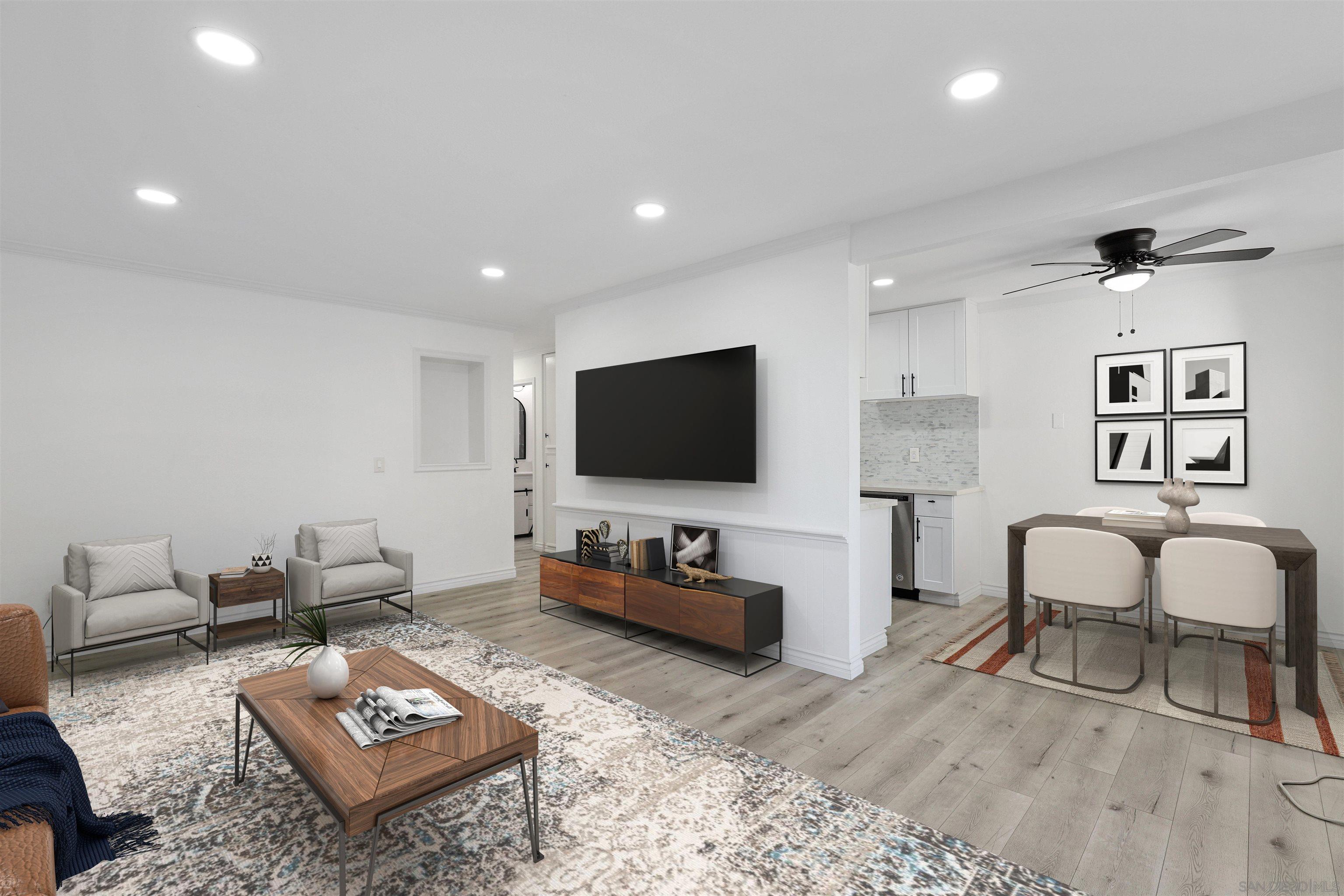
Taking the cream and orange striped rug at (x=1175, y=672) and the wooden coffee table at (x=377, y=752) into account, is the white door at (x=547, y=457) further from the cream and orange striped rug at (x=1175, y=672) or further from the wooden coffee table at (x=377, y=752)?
the wooden coffee table at (x=377, y=752)

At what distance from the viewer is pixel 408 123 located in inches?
94.2

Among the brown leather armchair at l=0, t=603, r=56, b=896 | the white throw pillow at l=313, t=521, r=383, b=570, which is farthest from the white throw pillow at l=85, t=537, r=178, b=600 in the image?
the brown leather armchair at l=0, t=603, r=56, b=896

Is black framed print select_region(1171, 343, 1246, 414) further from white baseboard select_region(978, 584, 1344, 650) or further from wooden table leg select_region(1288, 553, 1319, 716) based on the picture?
wooden table leg select_region(1288, 553, 1319, 716)

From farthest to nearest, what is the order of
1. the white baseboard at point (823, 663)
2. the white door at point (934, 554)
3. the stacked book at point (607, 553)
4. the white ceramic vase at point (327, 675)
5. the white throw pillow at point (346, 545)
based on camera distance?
the white door at point (934, 554) → the white throw pillow at point (346, 545) → the stacked book at point (607, 553) → the white baseboard at point (823, 663) → the white ceramic vase at point (327, 675)

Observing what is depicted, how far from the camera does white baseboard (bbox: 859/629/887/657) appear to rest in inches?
149

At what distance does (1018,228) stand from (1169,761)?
2394 mm

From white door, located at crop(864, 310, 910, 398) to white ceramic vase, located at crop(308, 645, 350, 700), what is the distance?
4.51m

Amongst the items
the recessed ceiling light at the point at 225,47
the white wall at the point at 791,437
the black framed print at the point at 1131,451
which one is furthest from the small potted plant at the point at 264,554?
the black framed print at the point at 1131,451

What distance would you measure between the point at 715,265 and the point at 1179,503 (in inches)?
122

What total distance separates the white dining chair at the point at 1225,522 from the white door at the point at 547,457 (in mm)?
6177

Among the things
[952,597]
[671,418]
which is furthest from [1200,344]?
[671,418]

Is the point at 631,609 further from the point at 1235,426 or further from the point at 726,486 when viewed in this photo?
the point at 1235,426

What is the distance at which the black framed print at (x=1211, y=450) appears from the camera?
424 cm

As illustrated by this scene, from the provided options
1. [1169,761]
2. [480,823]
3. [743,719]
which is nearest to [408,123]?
[480,823]
